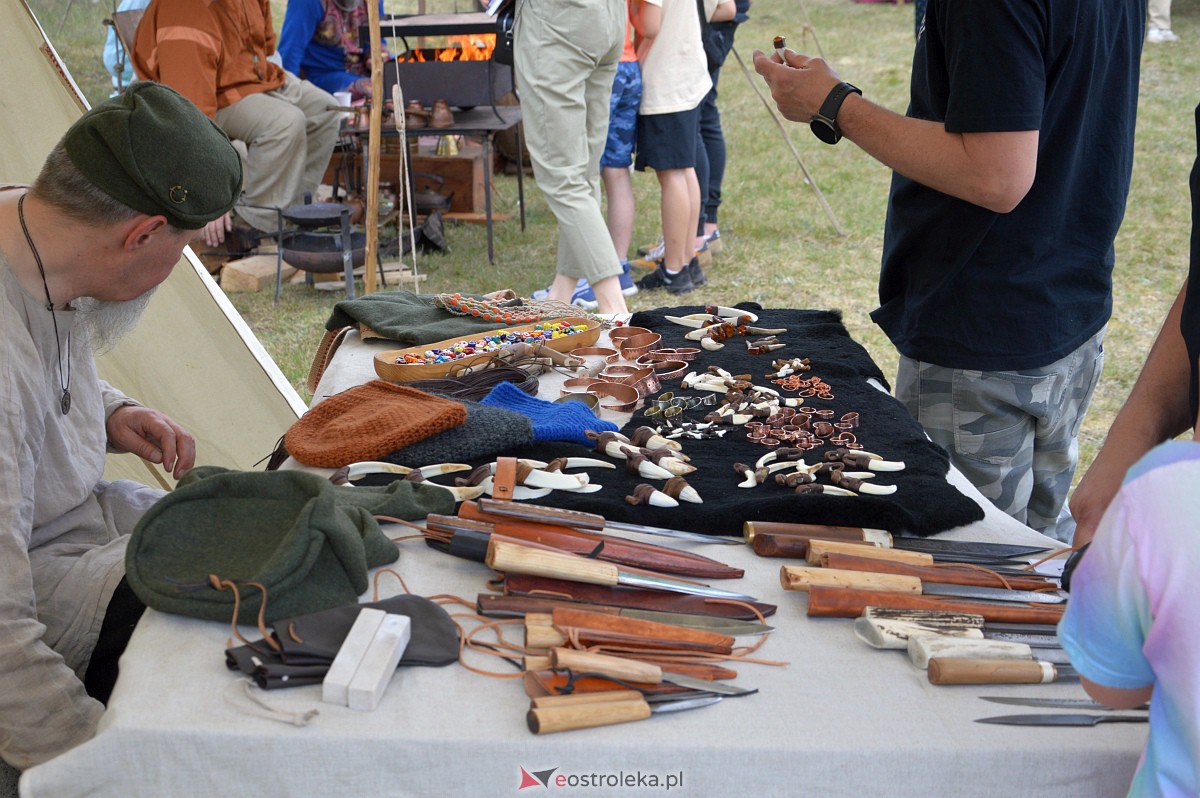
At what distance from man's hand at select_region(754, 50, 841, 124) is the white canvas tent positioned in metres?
1.80

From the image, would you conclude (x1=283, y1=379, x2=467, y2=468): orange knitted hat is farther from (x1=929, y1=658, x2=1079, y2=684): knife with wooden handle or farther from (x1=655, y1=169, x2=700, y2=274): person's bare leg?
(x1=655, y1=169, x2=700, y2=274): person's bare leg

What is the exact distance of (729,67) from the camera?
13273 millimetres

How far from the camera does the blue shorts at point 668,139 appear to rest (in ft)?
17.7

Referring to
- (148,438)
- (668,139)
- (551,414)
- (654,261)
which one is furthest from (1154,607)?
(654,261)

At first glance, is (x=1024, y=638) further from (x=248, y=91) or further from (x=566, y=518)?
(x=248, y=91)

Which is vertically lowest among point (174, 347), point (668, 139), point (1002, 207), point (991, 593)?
point (174, 347)

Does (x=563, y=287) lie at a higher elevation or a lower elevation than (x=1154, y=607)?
lower

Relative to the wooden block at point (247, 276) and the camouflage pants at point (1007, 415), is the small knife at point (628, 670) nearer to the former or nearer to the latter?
the camouflage pants at point (1007, 415)

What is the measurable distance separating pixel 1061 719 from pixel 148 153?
165 centimetres

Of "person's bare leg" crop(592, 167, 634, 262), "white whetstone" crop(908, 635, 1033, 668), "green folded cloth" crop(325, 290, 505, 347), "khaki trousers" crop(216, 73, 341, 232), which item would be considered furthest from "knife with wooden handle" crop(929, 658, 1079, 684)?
"khaki trousers" crop(216, 73, 341, 232)

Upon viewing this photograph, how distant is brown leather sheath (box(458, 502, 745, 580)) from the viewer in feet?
5.21

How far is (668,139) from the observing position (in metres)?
5.39

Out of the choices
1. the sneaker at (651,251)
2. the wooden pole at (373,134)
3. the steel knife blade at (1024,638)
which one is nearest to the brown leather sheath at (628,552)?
the steel knife blade at (1024,638)

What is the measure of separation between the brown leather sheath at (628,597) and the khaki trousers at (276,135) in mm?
5148
